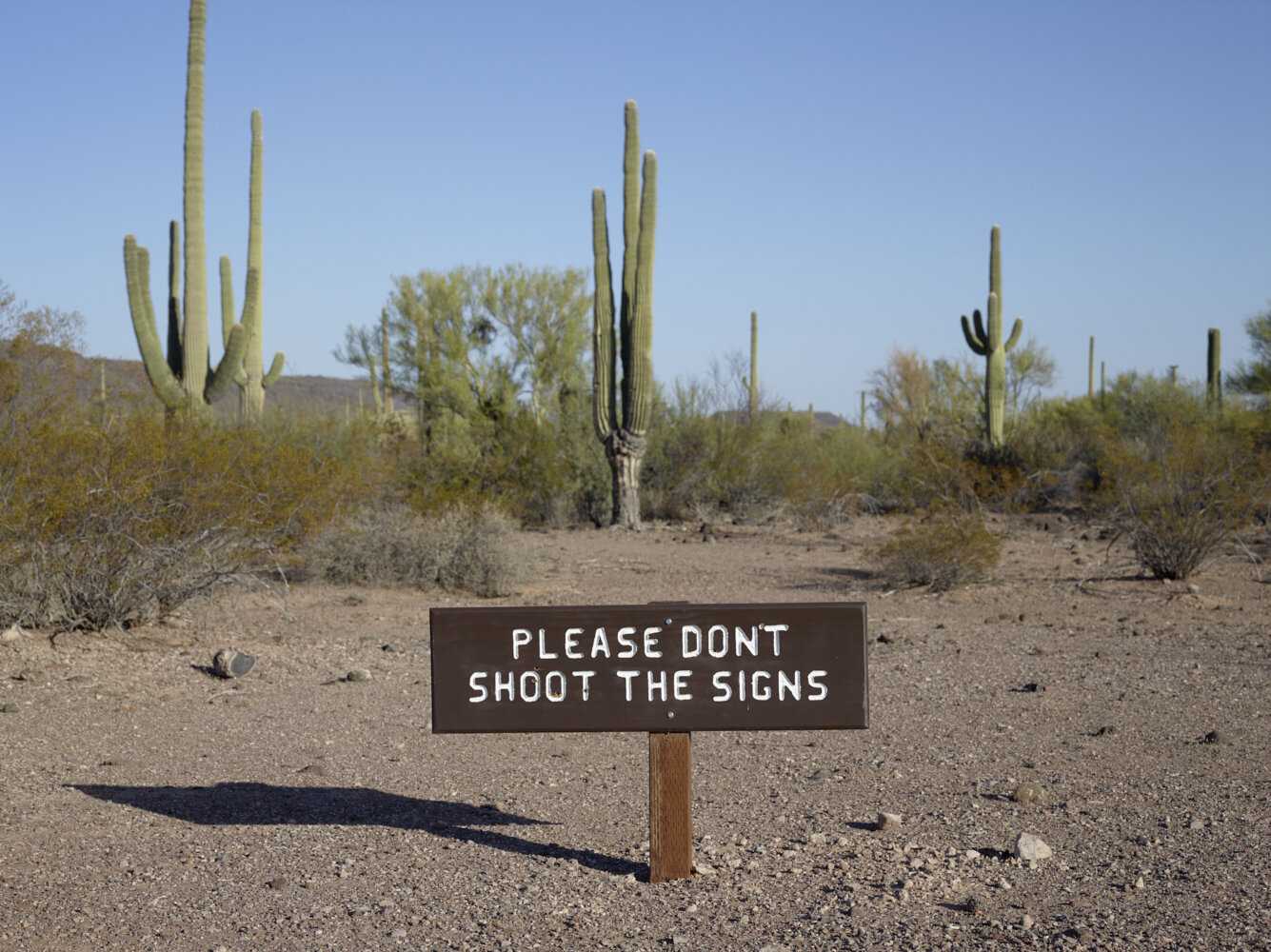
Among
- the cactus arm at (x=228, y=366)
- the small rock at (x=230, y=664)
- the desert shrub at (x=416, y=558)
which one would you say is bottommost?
the small rock at (x=230, y=664)

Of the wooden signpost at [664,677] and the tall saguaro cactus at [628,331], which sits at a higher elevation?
the tall saguaro cactus at [628,331]

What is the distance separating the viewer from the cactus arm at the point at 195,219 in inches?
619

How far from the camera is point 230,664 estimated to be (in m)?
8.48

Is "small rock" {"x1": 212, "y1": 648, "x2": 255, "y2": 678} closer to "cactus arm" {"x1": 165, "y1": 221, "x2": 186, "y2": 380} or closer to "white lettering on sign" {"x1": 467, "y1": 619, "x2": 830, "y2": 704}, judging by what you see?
"white lettering on sign" {"x1": 467, "y1": 619, "x2": 830, "y2": 704}

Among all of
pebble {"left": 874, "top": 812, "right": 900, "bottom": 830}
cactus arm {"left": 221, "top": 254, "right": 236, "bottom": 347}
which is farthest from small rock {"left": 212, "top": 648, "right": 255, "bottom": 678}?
cactus arm {"left": 221, "top": 254, "right": 236, "bottom": 347}

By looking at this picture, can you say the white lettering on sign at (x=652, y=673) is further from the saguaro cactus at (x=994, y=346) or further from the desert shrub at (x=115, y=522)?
the saguaro cactus at (x=994, y=346)

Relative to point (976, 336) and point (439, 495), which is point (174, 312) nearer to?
point (439, 495)

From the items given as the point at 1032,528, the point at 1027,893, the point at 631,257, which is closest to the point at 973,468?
the point at 1032,528

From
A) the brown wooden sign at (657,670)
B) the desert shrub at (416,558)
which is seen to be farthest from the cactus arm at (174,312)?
the brown wooden sign at (657,670)

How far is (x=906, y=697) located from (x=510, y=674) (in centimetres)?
415

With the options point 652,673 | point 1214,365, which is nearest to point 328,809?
point 652,673

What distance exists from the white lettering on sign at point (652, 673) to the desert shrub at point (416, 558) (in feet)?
29.6

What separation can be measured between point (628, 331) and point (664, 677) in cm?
1663

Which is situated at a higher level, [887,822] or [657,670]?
[657,670]
